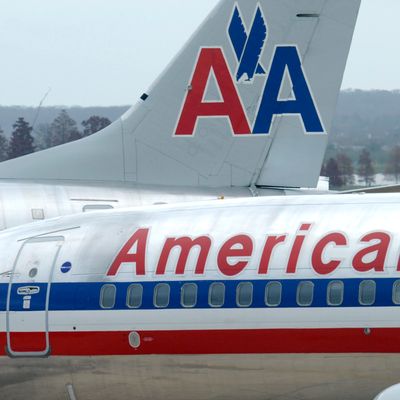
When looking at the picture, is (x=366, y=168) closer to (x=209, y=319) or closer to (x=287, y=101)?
(x=287, y=101)

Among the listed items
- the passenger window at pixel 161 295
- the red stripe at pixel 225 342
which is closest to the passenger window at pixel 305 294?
the red stripe at pixel 225 342

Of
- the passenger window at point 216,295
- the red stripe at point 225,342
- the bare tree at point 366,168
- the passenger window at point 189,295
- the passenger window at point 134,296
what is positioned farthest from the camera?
the bare tree at point 366,168

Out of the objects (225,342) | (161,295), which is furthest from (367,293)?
(161,295)

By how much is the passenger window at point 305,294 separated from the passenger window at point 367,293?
710 mm

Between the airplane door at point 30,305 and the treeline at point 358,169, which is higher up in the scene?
the airplane door at point 30,305

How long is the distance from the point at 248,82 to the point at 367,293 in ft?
41.5

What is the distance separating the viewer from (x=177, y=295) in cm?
1902

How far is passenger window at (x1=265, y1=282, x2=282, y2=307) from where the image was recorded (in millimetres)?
18406

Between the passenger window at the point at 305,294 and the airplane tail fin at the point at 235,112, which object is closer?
the passenger window at the point at 305,294

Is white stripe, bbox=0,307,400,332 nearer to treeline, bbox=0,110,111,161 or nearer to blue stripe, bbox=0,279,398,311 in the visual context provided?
blue stripe, bbox=0,279,398,311

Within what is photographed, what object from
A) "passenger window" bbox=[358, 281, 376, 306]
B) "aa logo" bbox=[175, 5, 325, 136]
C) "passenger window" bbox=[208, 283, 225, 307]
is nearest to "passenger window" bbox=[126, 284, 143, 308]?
"passenger window" bbox=[208, 283, 225, 307]

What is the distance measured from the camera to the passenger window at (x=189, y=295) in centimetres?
1891

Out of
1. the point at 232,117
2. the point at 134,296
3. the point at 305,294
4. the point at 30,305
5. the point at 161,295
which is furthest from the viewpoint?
the point at 232,117

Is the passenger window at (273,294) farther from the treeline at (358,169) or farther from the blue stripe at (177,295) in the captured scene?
the treeline at (358,169)
